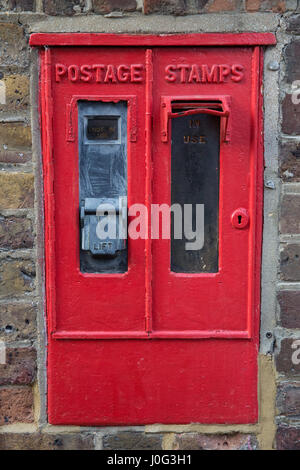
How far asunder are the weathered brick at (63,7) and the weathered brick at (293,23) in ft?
2.74

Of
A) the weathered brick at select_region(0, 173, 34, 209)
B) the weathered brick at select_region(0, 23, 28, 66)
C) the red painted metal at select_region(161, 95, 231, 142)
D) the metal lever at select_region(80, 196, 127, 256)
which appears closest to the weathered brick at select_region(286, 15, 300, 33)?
the red painted metal at select_region(161, 95, 231, 142)

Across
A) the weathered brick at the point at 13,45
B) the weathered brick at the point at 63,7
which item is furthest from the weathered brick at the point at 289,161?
the weathered brick at the point at 13,45

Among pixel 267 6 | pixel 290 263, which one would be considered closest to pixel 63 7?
pixel 267 6

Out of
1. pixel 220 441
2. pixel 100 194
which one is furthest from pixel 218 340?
pixel 100 194

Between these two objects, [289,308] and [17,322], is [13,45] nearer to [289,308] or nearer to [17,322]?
[17,322]

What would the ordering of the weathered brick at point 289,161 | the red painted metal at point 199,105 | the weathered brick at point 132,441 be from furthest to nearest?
1. the weathered brick at point 132,441
2. the weathered brick at point 289,161
3. the red painted metal at point 199,105

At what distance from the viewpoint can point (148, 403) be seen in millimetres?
1909

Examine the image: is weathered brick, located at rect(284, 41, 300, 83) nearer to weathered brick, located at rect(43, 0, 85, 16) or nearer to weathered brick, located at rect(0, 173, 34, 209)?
weathered brick, located at rect(43, 0, 85, 16)

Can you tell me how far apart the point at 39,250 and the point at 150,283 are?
500 mm

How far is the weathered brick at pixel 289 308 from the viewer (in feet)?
6.23

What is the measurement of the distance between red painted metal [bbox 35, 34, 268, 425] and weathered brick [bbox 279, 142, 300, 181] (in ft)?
0.34
